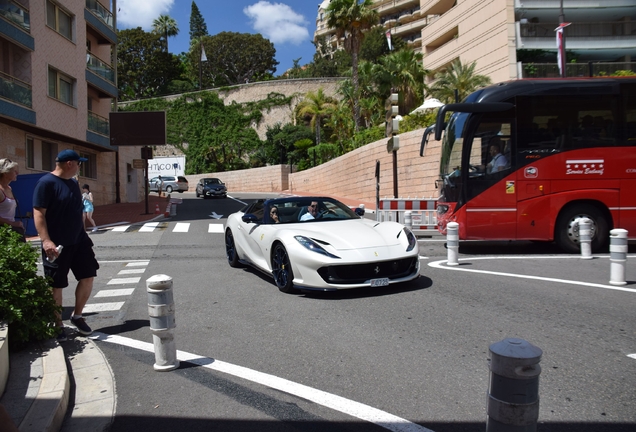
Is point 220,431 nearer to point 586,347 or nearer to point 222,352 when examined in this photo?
point 222,352

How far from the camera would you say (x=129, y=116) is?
3017 cm

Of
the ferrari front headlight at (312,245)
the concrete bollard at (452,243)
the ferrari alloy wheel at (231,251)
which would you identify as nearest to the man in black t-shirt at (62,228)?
the ferrari front headlight at (312,245)

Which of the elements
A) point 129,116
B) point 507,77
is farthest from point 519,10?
point 129,116

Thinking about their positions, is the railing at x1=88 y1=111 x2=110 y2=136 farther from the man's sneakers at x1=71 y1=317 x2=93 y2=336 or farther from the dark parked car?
the man's sneakers at x1=71 y1=317 x2=93 y2=336

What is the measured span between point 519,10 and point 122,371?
113 feet

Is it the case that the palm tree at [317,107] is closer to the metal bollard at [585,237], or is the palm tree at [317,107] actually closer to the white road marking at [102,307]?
the metal bollard at [585,237]

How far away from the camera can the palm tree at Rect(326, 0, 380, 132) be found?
122ft

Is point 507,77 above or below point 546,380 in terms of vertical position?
above

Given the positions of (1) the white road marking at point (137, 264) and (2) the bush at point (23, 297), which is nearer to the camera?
(2) the bush at point (23, 297)

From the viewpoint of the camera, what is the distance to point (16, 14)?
21.4m

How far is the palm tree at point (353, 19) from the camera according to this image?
37.1 metres

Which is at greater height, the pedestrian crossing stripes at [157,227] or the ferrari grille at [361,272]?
the pedestrian crossing stripes at [157,227]

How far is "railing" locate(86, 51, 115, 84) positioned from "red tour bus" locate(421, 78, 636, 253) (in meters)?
23.0

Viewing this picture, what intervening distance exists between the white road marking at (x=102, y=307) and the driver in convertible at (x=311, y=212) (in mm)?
2870
